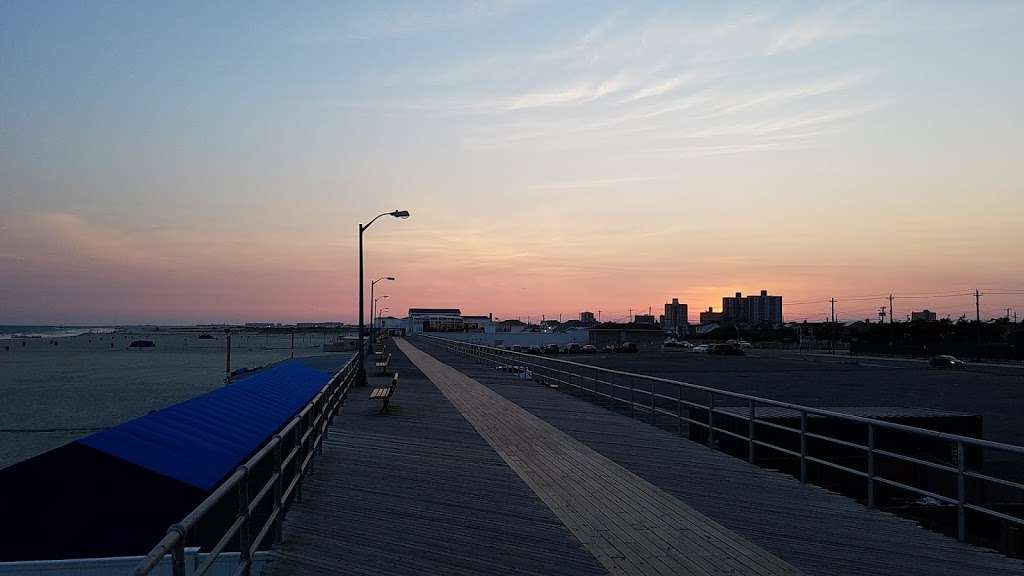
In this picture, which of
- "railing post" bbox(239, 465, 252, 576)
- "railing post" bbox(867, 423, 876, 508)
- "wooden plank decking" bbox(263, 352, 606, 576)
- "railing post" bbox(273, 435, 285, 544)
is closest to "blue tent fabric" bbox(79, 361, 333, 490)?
"wooden plank decking" bbox(263, 352, 606, 576)

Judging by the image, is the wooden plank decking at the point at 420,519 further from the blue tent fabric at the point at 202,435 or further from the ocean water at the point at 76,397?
the ocean water at the point at 76,397

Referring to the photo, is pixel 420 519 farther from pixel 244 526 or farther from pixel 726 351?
pixel 726 351

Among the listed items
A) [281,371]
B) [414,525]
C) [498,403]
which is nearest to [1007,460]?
[498,403]

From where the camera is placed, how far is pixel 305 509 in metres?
8.43

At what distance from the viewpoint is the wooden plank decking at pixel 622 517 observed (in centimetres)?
664

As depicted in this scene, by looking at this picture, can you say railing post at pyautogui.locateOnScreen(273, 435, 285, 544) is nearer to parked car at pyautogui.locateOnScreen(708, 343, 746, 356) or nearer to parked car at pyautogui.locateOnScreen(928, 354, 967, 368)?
parked car at pyautogui.locateOnScreen(928, 354, 967, 368)

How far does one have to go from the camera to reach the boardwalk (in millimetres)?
6676

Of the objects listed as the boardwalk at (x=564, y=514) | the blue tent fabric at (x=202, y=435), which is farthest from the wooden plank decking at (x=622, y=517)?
the blue tent fabric at (x=202, y=435)

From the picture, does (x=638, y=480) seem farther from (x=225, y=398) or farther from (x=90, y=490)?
(x=225, y=398)

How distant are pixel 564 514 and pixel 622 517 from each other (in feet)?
2.02

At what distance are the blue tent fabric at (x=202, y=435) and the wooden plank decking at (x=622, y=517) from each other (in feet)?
14.7

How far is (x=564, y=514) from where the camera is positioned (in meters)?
8.40

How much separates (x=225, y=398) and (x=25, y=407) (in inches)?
2222

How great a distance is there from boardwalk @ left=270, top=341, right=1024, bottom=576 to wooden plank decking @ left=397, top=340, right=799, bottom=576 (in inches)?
1.1
